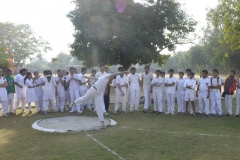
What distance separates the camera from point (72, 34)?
86.6 ft

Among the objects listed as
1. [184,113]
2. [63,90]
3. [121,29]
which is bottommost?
[184,113]

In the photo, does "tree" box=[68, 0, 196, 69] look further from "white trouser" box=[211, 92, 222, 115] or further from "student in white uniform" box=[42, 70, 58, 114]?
"white trouser" box=[211, 92, 222, 115]

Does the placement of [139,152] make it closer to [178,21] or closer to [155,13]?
[155,13]

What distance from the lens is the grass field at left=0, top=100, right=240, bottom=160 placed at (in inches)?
220

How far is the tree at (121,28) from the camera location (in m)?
22.8

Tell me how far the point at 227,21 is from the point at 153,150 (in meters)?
19.9

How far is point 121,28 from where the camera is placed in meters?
22.5

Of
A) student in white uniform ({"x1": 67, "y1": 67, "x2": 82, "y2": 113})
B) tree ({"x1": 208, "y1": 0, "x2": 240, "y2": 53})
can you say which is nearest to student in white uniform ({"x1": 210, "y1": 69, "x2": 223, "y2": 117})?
student in white uniform ({"x1": 67, "y1": 67, "x2": 82, "y2": 113})

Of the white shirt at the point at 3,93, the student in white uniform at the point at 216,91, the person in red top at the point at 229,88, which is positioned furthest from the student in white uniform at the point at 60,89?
the person in red top at the point at 229,88

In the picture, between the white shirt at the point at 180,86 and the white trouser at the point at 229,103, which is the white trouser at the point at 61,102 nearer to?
the white shirt at the point at 180,86

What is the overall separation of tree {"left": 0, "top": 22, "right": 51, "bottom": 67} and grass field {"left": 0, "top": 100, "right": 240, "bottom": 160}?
48.5 m

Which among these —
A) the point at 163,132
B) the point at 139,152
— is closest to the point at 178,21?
the point at 163,132

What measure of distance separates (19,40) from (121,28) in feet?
132

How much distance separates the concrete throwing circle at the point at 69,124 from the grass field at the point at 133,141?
322 mm
